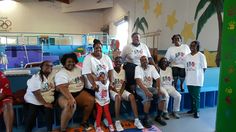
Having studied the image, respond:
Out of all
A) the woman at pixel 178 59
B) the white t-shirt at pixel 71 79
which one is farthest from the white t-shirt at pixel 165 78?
the white t-shirt at pixel 71 79

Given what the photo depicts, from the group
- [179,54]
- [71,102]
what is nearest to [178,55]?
[179,54]

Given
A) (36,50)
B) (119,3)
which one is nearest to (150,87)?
(36,50)

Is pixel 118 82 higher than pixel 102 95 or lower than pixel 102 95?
higher

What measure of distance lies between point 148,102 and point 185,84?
1113mm

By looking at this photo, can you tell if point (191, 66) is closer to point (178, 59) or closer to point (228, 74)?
point (178, 59)

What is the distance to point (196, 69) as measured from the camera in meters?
3.47

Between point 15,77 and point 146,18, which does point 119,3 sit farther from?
point 15,77

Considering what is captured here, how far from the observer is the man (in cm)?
311

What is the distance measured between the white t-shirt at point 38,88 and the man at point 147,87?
1.25 metres

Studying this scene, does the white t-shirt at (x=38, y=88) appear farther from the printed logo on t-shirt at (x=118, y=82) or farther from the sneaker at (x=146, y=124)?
the sneaker at (x=146, y=124)

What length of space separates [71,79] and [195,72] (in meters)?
2.01

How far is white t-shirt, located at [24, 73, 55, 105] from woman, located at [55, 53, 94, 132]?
118 mm

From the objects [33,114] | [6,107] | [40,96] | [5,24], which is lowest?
[33,114]

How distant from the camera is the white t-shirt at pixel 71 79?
2.80 meters
